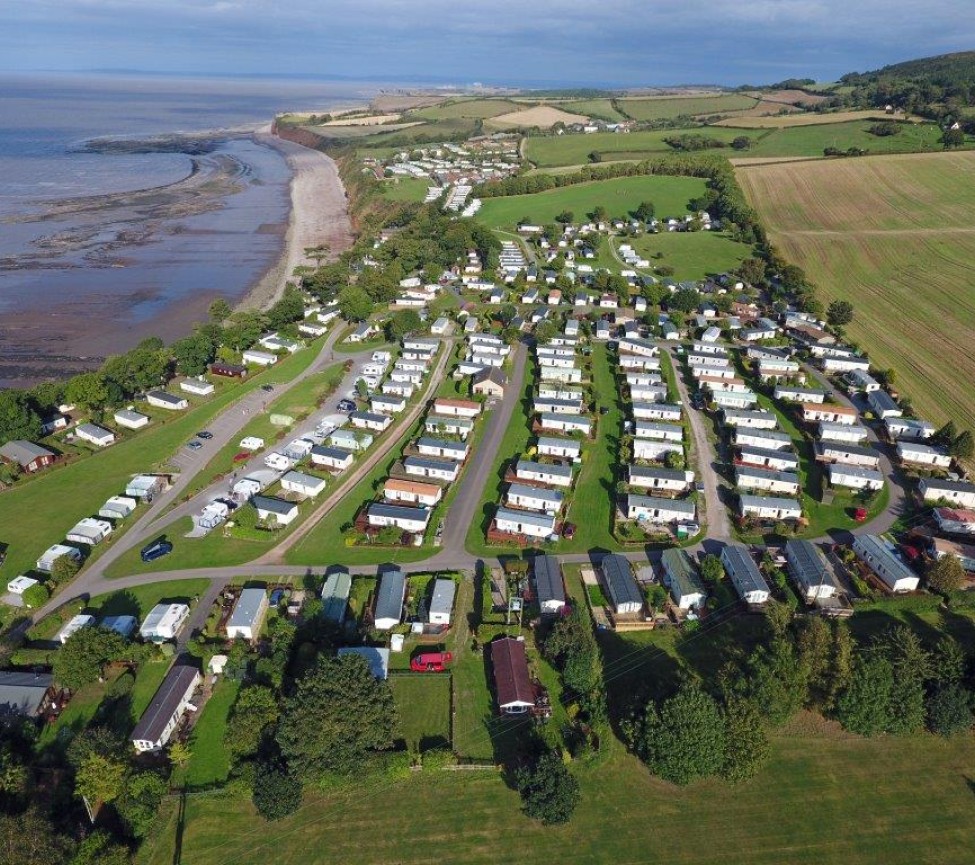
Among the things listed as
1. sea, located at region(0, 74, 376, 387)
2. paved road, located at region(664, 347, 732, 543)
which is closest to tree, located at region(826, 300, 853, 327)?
paved road, located at region(664, 347, 732, 543)

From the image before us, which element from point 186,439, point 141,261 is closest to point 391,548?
point 186,439

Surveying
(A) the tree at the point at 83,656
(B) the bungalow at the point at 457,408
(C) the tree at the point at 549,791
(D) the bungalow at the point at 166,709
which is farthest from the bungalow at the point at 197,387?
(C) the tree at the point at 549,791

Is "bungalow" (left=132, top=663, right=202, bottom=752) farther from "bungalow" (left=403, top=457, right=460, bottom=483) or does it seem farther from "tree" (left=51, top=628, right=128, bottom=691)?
"bungalow" (left=403, top=457, right=460, bottom=483)

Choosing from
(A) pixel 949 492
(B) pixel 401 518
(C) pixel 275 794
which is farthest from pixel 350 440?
(A) pixel 949 492

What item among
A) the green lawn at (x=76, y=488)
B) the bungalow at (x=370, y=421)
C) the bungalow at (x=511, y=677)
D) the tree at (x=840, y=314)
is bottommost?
the green lawn at (x=76, y=488)

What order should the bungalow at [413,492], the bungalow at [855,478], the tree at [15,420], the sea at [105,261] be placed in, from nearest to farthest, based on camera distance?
the bungalow at [413,492] < the bungalow at [855,478] < the tree at [15,420] < the sea at [105,261]

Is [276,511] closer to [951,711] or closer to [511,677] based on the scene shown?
→ [511,677]

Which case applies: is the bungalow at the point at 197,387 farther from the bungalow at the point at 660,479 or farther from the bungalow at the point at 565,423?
the bungalow at the point at 660,479
